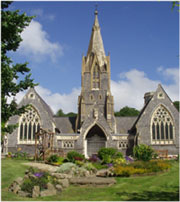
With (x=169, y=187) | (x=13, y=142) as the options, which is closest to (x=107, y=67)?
(x=13, y=142)

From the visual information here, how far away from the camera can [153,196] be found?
33.1 feet

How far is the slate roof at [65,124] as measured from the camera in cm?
3931

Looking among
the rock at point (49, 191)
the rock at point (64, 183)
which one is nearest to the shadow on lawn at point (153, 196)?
the rock at point (49, 191)

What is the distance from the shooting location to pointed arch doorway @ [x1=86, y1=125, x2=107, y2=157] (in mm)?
34906

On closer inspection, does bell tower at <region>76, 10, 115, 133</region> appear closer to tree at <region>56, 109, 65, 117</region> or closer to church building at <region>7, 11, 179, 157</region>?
church building at <region>7, 11, 179, 157</region>

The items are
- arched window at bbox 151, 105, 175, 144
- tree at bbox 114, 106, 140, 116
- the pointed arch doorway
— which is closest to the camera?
arched window at bbox 151, 105, 175, 144

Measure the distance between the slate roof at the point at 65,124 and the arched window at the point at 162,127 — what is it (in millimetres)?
14023

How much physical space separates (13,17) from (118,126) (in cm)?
3179

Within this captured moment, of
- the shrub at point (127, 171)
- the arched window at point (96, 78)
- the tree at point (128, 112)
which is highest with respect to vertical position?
the arched window at point (96, 78)

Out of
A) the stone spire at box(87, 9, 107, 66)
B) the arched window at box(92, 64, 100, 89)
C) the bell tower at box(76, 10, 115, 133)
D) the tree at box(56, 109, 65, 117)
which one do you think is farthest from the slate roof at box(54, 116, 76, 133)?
the tree at box(56, 109, 65, 117)

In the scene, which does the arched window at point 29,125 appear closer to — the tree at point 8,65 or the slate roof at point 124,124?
the slate roof at point 124,124

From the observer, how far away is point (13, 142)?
34062 mm

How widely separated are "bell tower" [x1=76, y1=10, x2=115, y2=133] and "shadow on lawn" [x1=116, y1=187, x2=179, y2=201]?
27197mm

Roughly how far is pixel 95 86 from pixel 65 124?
8.91 metres
